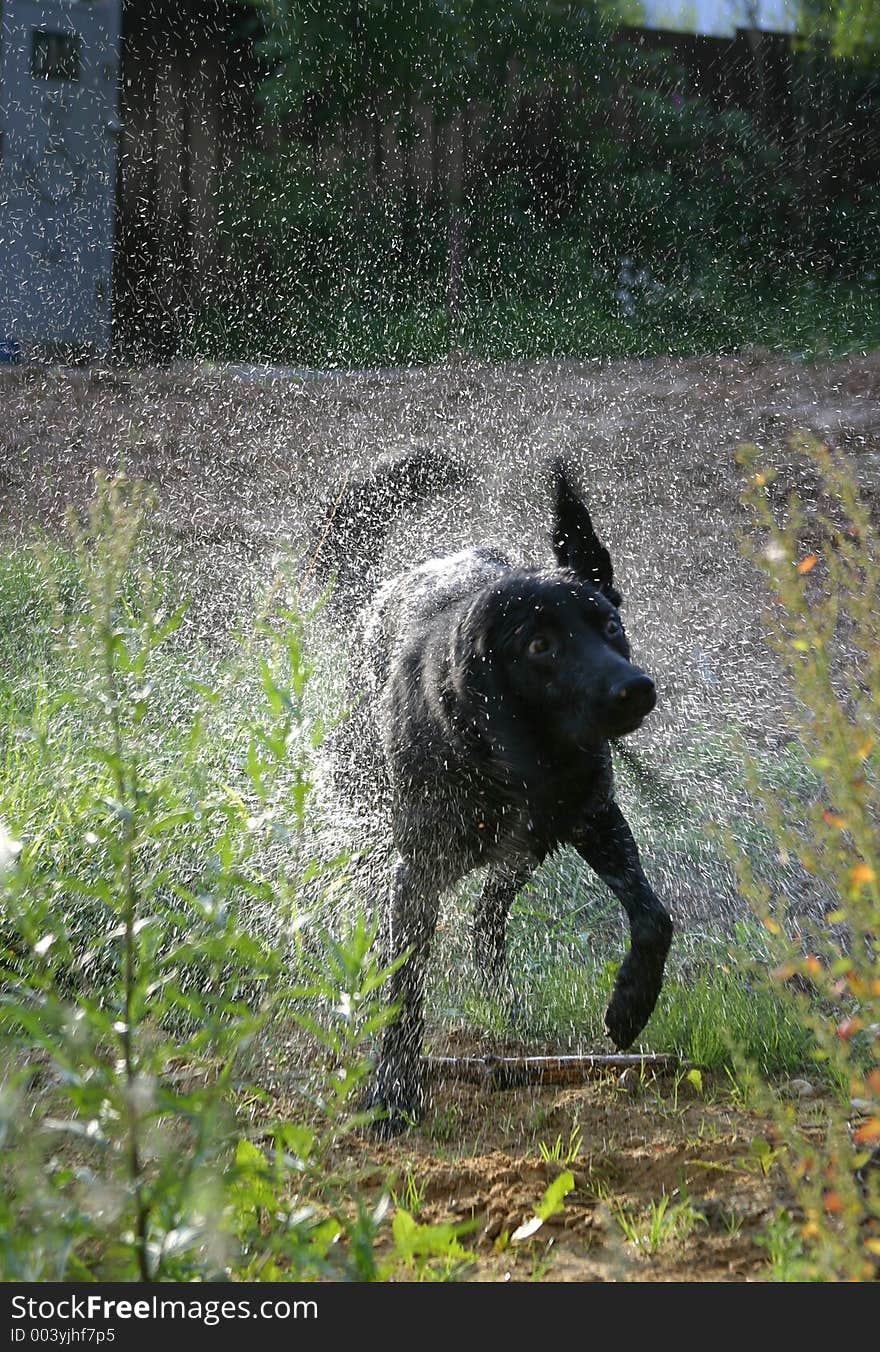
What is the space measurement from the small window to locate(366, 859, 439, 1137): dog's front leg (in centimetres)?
1106

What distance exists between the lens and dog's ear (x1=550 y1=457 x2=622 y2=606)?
363 centimetres

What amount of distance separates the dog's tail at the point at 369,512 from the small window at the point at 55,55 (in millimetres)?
9105

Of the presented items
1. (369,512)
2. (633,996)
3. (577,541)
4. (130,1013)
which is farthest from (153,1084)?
(369,512)

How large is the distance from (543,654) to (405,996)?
94 cm

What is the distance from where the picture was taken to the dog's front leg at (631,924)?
3.25m

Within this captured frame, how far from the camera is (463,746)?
11.4ft

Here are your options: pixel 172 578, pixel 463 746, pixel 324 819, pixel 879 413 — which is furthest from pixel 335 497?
pixel 879 413

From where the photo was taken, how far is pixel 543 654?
10.8 ft

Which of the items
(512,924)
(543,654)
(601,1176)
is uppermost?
(543,654)

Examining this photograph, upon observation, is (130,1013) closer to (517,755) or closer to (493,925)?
(517,755)

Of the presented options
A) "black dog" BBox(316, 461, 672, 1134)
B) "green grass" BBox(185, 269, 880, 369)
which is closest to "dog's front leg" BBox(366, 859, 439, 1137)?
"black dog" BBox(316, 461, 672, 1134)

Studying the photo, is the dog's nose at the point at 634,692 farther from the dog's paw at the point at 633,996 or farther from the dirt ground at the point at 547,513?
the dirt ground at the point at 547,513

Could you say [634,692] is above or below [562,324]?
above

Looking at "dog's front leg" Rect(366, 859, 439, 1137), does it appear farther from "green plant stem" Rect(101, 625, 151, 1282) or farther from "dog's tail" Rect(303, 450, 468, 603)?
"dog's tail" Rect(303, 450, 468, 603)
